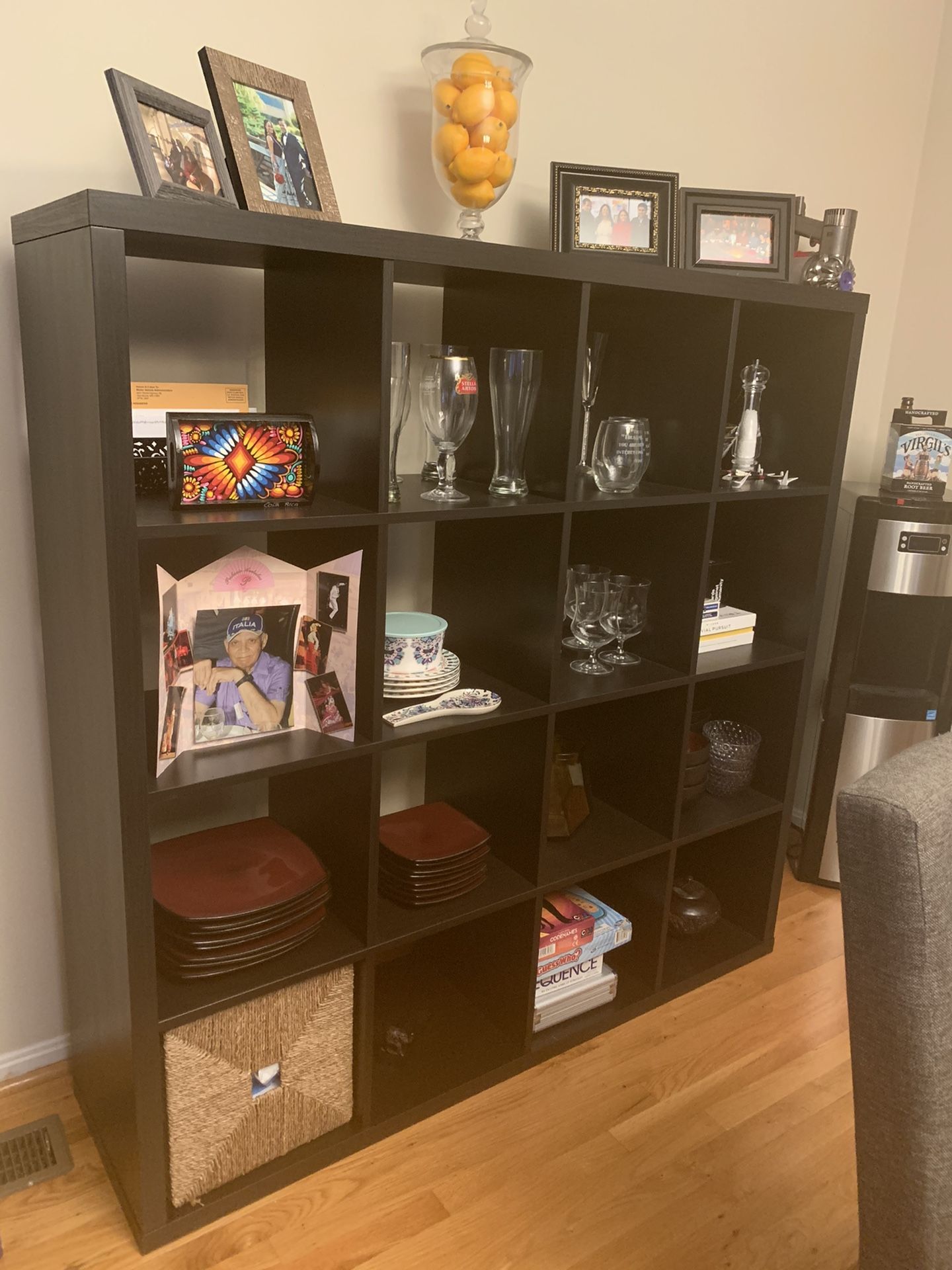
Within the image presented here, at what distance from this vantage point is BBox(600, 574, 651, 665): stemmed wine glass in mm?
1937

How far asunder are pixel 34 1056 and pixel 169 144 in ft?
5.34

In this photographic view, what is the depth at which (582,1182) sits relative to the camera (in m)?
1.72

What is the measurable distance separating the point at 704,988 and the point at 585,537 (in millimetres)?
1086

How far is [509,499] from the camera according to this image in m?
1.70

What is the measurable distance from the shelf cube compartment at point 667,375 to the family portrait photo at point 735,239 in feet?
0.57

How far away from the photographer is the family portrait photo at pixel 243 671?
1.47 m

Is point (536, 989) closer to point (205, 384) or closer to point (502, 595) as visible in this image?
point (502, 595)

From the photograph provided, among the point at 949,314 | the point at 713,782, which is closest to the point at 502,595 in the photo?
the point at 713,782

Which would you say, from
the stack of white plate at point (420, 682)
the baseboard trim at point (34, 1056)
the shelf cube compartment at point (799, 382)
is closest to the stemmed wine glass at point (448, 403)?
the stack of white plate at point (420, 682)

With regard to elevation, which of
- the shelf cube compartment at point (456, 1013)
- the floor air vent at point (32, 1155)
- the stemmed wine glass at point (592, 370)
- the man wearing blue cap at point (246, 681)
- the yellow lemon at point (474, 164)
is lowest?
the floor air vent at point (32, 1155)

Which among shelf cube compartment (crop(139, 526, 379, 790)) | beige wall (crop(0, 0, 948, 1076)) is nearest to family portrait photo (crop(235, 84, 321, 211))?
beige wall (crop(0, 0, 948, 1076))

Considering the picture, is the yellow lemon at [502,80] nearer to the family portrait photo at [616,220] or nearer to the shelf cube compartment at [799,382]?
Result: the family portrait photo at [616,220]

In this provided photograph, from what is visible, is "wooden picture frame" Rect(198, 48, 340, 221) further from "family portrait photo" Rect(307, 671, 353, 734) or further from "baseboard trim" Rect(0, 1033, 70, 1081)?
"baseboard trim" Rect(0, 1033, 70, 1081)

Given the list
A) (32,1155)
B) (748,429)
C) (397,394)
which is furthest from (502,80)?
(32,1155)
